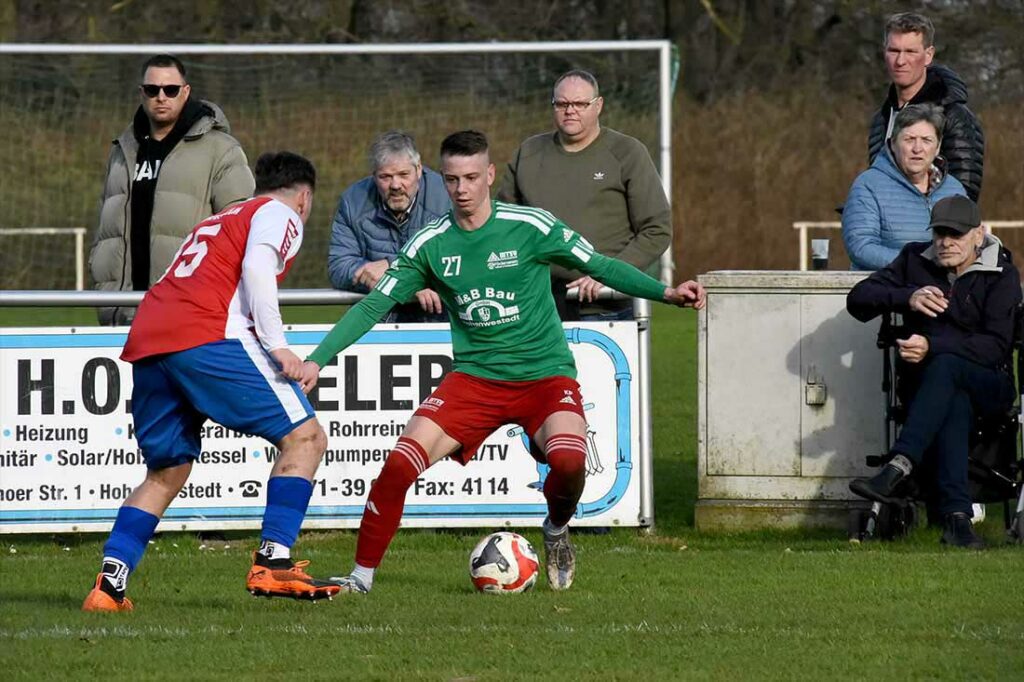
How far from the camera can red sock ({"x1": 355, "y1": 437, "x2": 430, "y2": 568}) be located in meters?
7.67

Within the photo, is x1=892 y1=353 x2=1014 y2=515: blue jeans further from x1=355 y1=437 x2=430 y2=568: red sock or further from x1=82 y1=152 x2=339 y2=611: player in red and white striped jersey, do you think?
x1=82 y1=152 x2=339 y2=611: player in red and white striped jersey

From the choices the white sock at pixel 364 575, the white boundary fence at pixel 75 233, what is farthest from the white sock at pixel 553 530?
the white boundary fence at pixel 75 233

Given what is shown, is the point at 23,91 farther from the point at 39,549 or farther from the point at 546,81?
the point at 39,549

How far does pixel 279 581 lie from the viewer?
722 centimetres

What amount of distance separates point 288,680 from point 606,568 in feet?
9.50

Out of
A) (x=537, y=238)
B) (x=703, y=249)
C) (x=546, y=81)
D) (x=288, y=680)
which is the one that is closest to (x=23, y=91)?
(x=546, y=81)

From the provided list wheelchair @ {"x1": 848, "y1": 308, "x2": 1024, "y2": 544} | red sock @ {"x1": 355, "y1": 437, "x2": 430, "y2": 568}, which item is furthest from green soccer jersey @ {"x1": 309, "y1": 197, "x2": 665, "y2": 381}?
wheelchair @ {"x1": 848, "y1": 308, "x2": 1024, "y2": 544}

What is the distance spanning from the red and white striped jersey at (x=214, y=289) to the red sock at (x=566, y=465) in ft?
4.45

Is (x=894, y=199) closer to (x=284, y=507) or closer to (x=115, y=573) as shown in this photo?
(x=284, y=507)

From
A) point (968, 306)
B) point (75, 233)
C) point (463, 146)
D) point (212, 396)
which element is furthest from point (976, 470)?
point (75, 233)

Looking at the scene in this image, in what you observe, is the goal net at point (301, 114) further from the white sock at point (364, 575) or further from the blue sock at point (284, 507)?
the blue sock at point (284, 507)

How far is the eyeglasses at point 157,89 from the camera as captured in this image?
9.50 metres

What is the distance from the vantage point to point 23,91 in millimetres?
15445

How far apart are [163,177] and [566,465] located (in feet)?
10.3
